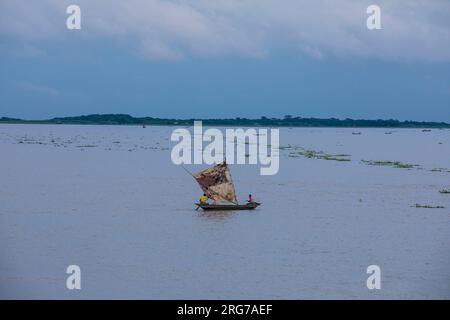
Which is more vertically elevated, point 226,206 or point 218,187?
point 218,187

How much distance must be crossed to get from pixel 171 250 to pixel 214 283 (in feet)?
15.0

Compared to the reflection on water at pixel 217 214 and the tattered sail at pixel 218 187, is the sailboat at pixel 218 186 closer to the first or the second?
the tattered sail at pixel 218 187

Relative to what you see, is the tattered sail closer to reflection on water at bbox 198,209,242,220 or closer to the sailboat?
the sailboat

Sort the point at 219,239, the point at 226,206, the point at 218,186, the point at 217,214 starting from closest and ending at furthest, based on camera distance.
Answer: the point at 219,239 < the point at 217,214 < the point at 226,206 < the point at 218,186

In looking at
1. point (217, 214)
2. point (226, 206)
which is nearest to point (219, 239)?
point (217, 214)

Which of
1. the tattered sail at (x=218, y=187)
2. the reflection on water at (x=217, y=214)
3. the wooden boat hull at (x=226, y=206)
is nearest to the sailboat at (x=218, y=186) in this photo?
the tattered sail at (x=218, y=187)

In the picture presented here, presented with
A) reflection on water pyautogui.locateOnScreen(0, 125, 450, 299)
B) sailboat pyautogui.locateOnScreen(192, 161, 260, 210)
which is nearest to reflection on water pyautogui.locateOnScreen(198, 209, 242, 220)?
reflection on water pyautogui.locateOnScreen(0, 125, 450, 299)

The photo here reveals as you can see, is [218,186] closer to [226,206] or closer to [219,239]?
[226,206]

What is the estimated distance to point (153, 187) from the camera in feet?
156

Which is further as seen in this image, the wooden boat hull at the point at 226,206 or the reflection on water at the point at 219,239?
the wooden boat hull at the point at 226,206

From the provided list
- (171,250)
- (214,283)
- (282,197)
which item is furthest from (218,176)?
(214,283)

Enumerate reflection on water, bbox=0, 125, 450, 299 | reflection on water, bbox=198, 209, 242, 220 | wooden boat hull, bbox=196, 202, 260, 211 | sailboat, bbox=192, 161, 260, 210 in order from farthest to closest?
sailboat, bbox=192, 161, 260, 210 < wooden boat hull, bbox=196, 202, 260, 211 < reflection on water, bbox=198, 209, 242, 220 < reflection on water, bbox=0, 125, 450, 299

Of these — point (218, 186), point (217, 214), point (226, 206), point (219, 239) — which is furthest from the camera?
point (218, 186)
